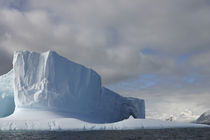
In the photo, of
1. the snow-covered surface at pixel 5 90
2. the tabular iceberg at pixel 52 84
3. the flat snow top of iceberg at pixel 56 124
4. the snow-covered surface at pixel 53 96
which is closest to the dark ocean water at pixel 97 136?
the flat snow top of iceberg at pixel 56 124

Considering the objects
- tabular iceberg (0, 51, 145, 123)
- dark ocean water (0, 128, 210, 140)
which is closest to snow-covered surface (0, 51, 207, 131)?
tabular iceberg (0, 51, 145, 123)

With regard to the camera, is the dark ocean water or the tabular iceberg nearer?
the dark ocean water

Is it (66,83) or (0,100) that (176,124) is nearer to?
(66,83)

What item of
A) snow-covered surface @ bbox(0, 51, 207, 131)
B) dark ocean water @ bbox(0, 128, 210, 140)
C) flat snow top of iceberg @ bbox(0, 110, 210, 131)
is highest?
snow-covered surface @ bbox(0, 51, 207, 131)

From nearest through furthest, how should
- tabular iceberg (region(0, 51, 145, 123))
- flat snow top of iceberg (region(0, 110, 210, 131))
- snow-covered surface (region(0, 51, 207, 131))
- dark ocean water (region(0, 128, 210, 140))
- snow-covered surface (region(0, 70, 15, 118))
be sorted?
dark ocean water (region(0, 128, 210, 140)) < flat snow top of iceberg (region(0, 110, 210, 131)) < snow-covered surface (region(0, 51, 207, 131)) < tabular iceberg (region(0, 51, 145, 123)) < snow-covered surface (region(0, 70, 15, 118))

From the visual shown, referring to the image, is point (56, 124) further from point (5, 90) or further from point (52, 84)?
point (5, 90)

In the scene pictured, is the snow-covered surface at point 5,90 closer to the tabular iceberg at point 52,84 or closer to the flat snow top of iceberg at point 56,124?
the tabular iceberg at point 52,84

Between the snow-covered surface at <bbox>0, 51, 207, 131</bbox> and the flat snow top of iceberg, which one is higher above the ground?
the snow-covered surface at <bbox>0, 51, 207, 131</bbox>

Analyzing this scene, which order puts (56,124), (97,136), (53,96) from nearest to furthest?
(97,136) < (56,124) < (53,96)

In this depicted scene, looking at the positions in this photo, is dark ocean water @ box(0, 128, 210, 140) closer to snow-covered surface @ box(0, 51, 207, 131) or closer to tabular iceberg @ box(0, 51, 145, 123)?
snow-covered surface @ box(0, 51, 207, 131)

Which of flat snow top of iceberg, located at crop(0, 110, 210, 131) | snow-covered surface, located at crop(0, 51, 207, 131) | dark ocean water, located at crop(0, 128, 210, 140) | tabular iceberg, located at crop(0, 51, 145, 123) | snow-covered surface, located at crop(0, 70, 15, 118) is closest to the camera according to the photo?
dark ocean water, located at crop(0, 128, 210, 140)

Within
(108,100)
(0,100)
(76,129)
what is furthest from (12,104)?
(76,129)

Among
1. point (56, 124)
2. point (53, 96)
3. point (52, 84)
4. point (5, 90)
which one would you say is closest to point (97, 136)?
point (56, 124)

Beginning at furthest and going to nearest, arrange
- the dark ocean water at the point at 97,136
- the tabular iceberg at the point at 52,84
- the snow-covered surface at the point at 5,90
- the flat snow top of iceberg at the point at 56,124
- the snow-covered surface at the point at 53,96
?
the snow-covered surface at the point at 5,90 → the tabular iceberg at the point at 52,84 → the snow-covered surface at the point at 53,96 → the flat snow top of iceberg at the point at 56,124 → the dark ocean water at the point at 97,136
